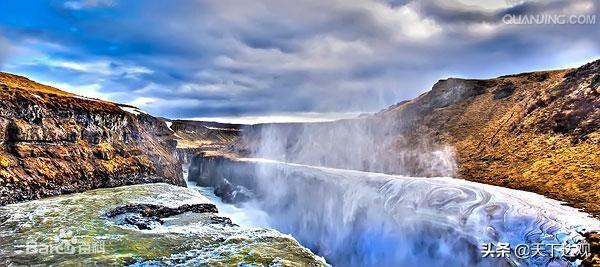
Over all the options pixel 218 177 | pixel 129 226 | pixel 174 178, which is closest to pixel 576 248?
pixel 129 226

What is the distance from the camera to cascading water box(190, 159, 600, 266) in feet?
69.4

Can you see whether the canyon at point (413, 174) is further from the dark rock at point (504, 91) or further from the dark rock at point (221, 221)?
the dark rock at point (221, 221)

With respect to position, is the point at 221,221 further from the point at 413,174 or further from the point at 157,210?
the point at 413,174

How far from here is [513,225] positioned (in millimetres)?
22266

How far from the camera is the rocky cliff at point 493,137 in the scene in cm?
3032

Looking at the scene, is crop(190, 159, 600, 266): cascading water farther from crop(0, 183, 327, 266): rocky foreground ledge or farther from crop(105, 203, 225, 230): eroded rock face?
crop(105, 203, 225, 230): eroded rock face
